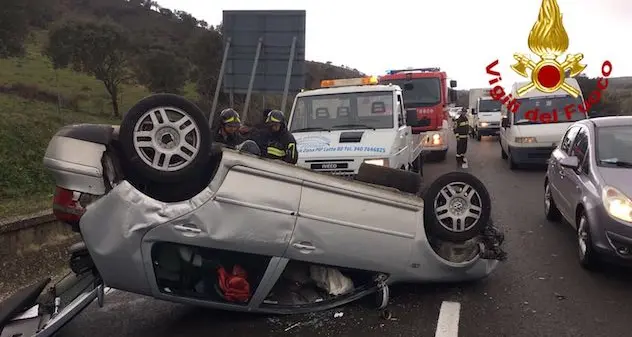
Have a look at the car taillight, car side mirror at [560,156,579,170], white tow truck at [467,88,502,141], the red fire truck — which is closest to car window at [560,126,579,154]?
car side mirror at [560,156,579,170]

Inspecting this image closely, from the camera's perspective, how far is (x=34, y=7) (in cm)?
2244

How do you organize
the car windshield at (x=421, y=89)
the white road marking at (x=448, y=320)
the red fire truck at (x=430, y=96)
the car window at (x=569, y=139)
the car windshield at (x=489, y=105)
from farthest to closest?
1. the car windshield at (x=489, y=105)
2. the car windshield at (x=421, y=89)
3. the red fire truck at (x=430, y=96)
4. the car window at (x=569, y=139)
5. the white road marking at (x=448, y=320)

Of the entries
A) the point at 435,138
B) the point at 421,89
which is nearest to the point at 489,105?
the point at 421,89

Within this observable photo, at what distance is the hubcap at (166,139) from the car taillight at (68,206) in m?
0.51

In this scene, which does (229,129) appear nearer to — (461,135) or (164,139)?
(164,139)

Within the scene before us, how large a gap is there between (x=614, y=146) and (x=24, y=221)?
650 centimetres

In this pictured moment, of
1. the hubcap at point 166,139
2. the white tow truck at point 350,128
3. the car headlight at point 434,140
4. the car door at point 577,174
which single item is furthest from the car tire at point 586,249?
the car headlight at point 434,140

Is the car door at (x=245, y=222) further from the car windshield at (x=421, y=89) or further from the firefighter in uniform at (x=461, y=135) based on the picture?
the car windshield at (x=421, y=89)

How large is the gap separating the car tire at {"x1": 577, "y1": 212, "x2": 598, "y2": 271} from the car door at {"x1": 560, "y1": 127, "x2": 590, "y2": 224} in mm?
326

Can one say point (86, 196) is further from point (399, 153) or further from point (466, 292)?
point (399, 153)

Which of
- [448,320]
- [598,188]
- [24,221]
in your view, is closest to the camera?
[448,320]

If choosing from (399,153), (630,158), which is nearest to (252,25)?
(399,153)

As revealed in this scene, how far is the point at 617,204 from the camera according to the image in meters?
5.19

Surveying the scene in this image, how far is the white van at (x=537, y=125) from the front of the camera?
13.5m
